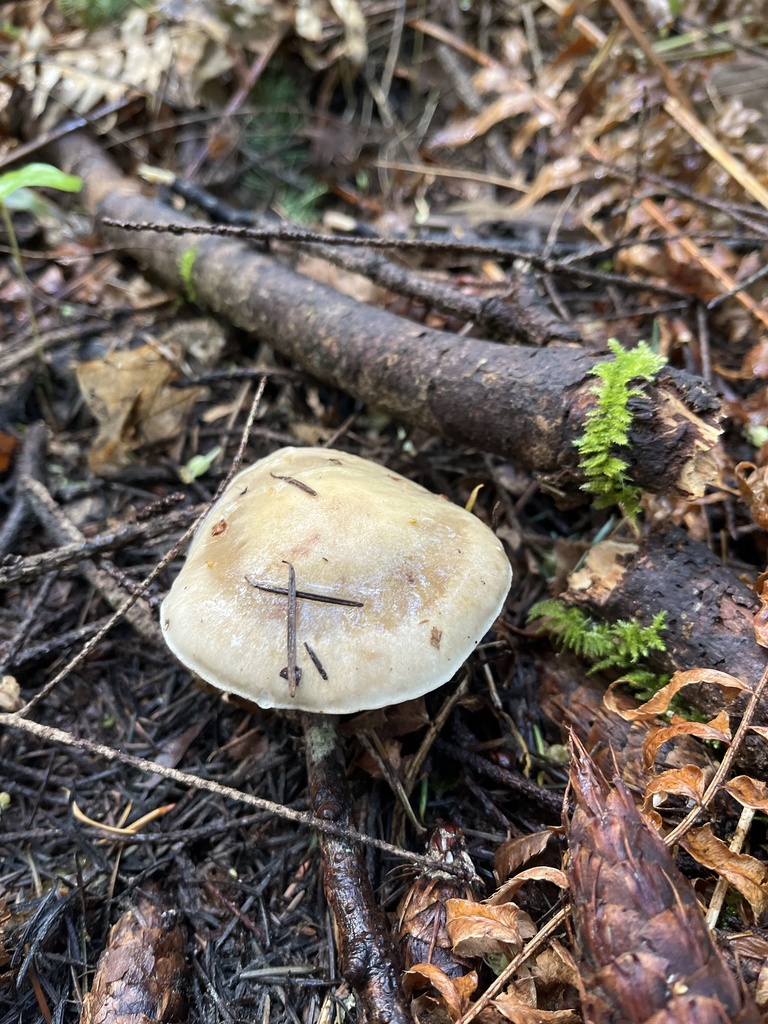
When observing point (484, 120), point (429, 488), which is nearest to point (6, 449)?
point (429, 488)

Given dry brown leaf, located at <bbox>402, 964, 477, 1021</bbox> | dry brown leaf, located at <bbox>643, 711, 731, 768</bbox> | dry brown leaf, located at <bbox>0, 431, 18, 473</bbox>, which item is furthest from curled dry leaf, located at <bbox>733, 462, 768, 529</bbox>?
dry brown leaf, located at <bbox>0, 431, 18, 473</bbox>

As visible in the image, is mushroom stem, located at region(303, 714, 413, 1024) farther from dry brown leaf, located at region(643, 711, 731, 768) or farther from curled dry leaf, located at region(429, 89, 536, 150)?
curled dry leaf, located at region(429, 89, 536, 150)

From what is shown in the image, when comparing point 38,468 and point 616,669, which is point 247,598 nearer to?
point 616,669

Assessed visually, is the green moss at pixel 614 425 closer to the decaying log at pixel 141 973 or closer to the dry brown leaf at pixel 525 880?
the dry brown leaf at pixel 525 880

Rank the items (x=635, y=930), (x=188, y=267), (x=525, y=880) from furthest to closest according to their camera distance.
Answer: (x=188, y=267) → (x=525, y=880) → (x=635, y=930)

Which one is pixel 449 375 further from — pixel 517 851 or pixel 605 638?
pixel 517 851

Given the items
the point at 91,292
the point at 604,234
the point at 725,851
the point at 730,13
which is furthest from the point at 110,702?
the point at 730,13

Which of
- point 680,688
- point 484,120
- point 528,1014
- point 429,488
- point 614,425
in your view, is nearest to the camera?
point 528,1014
